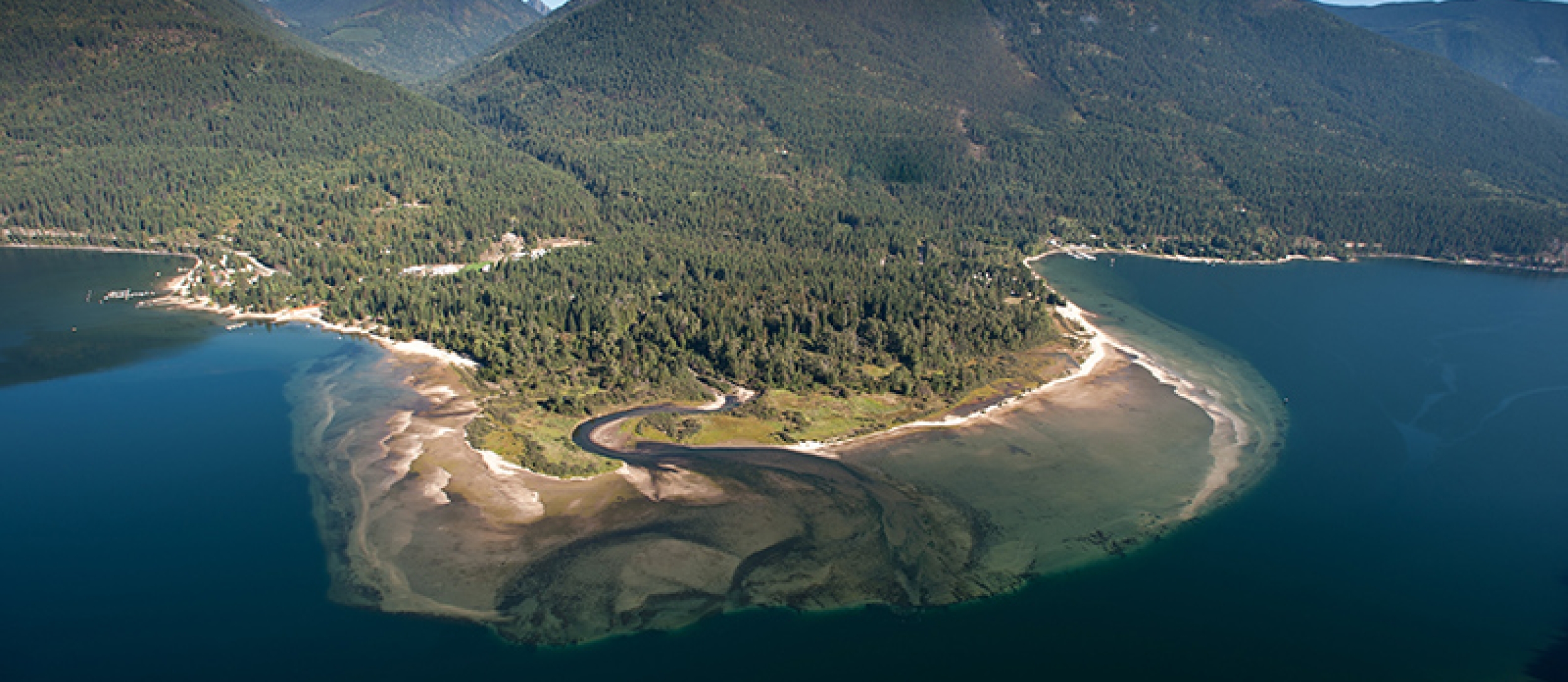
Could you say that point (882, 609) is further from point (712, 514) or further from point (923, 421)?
point (923, 421)

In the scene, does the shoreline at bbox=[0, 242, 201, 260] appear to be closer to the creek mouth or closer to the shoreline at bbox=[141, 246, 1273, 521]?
the shoreline at bbox=[141, 246, 1273, 521]

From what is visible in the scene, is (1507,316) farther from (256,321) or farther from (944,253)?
(256,321)

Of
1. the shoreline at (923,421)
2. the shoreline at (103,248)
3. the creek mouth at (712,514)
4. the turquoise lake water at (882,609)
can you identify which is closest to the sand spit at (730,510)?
the creek mouth at (712,514)

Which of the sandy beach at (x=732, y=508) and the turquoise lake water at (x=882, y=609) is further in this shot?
the sandy beach at (x=732, y=508)

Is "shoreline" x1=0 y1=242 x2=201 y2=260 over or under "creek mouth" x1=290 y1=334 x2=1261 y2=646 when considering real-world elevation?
over

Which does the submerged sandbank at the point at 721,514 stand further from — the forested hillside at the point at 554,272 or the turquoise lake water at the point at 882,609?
the forested hillside at the point at 554,272

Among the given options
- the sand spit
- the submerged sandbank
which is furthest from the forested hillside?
the submerged sandbank

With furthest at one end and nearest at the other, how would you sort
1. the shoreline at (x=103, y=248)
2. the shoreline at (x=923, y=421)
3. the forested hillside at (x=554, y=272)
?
the shoreline at (x=103, y=248) → the forested hillside at (x=554, y=272) → the shoreline at (x=923, y=421)

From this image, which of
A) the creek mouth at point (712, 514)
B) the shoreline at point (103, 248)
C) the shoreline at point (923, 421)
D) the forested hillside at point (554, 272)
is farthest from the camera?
the shoreline at point (103, 248)

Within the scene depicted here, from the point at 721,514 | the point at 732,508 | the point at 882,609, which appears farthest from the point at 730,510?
the point at 882,609

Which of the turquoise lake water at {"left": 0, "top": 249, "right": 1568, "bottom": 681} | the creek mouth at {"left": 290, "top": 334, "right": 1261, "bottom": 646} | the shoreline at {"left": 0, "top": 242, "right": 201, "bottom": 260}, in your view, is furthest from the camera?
the shoreline at {"left": 0, "top": 242, "right": 201, "bottom": 260}
